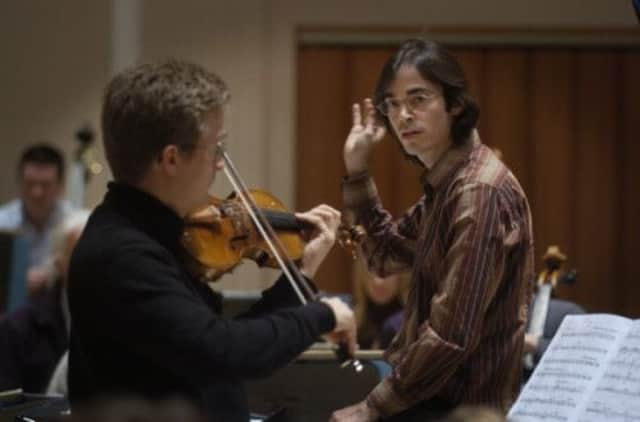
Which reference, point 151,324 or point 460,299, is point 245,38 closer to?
point 460,299

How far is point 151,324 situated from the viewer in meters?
1.58

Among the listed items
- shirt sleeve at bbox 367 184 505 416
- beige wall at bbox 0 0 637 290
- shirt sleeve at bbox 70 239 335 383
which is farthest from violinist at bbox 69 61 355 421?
beige wall at bbox 0 0 637 290

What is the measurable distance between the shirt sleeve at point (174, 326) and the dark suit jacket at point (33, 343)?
1.98 meters

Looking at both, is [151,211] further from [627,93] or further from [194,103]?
[627,93]

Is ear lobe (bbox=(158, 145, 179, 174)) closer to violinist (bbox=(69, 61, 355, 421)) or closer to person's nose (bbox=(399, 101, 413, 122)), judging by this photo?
violinist (bbox=(69, 61, 355, 421))

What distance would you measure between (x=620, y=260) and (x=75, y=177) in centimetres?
258

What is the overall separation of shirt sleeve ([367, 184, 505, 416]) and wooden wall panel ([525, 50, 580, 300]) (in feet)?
11.6

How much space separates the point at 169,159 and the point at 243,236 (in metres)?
0.42

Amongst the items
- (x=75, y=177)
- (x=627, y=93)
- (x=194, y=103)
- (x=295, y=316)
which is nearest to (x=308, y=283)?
(x=295, y=316)

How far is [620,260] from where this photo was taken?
550 centimetres

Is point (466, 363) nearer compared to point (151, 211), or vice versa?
point (151, 211)

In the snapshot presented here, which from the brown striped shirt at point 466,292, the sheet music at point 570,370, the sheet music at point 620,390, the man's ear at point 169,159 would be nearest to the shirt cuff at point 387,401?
the brown striped shirt at point 466,292

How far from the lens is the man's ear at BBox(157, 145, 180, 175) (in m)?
1.67

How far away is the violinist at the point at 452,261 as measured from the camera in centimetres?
196
